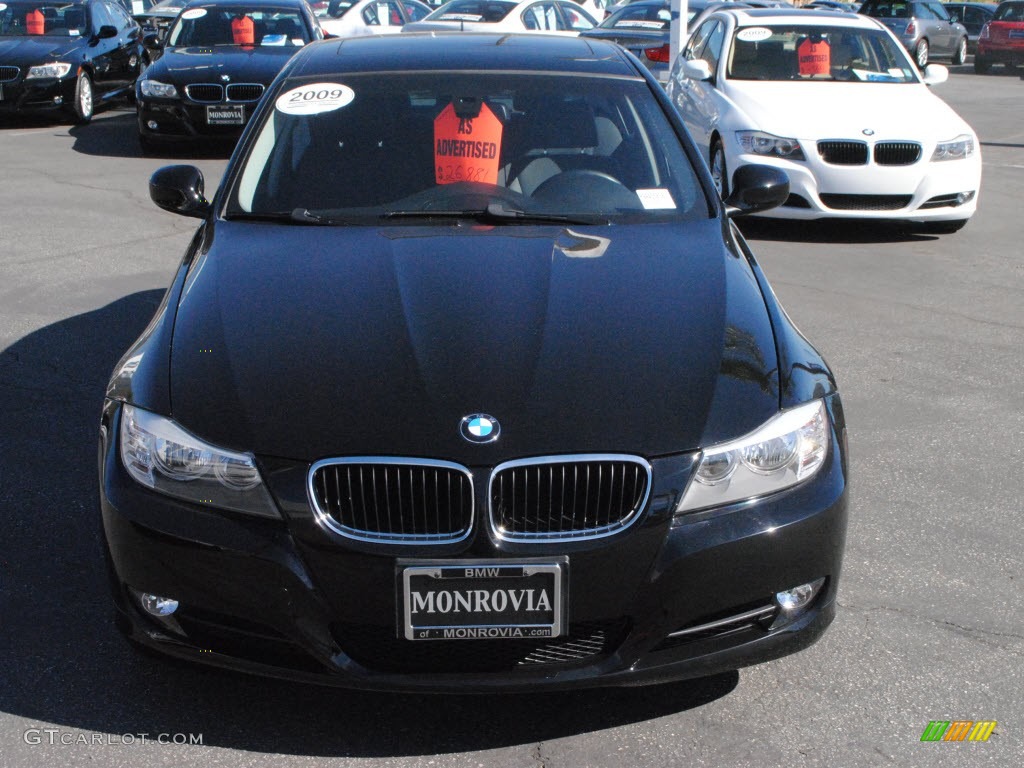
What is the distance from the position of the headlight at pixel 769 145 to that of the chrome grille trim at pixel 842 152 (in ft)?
0.53

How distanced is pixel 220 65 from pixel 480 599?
36.3ft

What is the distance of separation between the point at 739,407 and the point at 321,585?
1064mm

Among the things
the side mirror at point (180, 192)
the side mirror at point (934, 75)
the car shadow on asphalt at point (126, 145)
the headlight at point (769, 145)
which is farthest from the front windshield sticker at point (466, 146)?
the car shadow on asphalt at point (126, 145)

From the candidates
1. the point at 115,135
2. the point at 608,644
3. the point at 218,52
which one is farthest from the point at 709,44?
the point at 608,644

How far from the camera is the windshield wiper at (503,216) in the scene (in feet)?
13.8

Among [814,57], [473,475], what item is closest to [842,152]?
[814,57]

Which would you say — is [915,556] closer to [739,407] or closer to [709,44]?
[739,407]

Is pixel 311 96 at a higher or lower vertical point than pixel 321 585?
higher

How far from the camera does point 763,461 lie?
3025mm

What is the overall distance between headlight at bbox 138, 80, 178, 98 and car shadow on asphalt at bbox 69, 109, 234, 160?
541mm

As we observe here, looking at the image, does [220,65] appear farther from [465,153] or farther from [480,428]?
[480,428]

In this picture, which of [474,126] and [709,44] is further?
[709,44]

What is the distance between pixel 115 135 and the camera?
48.5ft

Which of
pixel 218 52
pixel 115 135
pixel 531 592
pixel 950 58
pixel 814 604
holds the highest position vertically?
pixel 531 592
